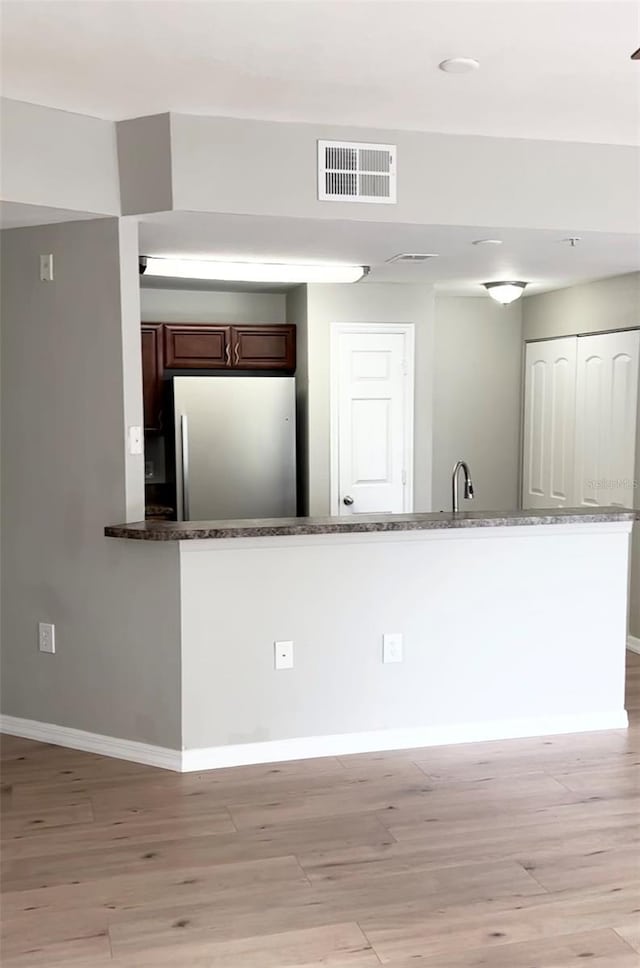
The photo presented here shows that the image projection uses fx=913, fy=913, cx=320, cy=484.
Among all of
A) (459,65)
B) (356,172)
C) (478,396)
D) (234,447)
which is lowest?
(234,447)

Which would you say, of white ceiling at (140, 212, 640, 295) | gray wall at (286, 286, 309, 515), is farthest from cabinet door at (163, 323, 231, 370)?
white ceiling at (140, 212, 640, 295)

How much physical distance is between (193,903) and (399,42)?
2.61 meters

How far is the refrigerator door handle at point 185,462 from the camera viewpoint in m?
5.20

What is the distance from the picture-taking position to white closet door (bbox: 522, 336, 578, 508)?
595 cm

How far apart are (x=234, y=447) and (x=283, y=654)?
1.88 meters

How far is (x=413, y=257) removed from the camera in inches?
180

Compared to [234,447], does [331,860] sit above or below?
below

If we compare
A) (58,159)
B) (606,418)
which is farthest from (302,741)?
(606,418)

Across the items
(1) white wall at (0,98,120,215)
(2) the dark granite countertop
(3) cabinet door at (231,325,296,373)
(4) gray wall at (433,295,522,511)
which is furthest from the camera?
(4) gray wall at (433,295,522,511)

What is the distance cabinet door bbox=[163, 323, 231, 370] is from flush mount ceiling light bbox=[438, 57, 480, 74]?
2713 millimetres

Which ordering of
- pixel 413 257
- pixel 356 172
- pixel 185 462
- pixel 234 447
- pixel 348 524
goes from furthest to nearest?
pixel 234 447 → pixel 185 462 → pixel 413 257 → pixel 348 524 → pixel 356 172

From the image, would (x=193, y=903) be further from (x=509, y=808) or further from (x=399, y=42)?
(x=399, y=42)

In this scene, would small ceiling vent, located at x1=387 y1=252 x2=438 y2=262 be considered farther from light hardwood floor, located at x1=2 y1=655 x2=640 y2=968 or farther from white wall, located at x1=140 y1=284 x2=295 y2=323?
light hardwood floor, located at x1=2 y1=655 x2=640 y2=968

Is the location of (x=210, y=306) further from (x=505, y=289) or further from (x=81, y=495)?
(x=81, y=495)
